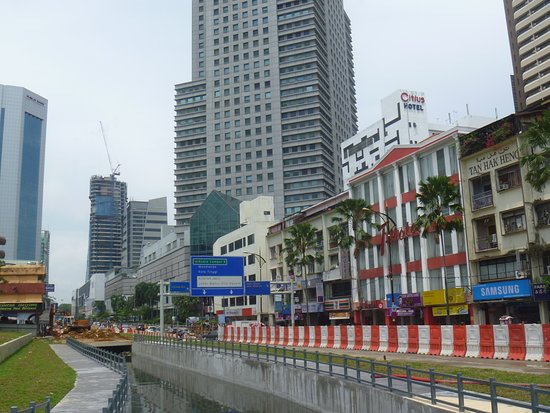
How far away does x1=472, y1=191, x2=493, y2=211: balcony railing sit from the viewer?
46219 millimetres

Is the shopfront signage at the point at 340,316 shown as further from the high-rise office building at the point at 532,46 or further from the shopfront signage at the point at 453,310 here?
the high-rise office building at the point at 532,46

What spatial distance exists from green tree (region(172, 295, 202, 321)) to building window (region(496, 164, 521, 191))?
95.4m

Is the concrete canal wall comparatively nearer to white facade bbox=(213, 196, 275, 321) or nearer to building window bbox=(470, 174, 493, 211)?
building window bbox=(470, 174, 493, 211)

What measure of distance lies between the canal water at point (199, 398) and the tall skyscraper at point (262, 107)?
103 m

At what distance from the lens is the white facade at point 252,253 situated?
9094 centimetres

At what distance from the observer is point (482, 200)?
47.0m

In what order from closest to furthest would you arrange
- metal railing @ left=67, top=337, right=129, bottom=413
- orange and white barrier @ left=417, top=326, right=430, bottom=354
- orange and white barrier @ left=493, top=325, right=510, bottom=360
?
1. metal railing @ left=67, top=337, right=129, bottom=413
2. orange and white barrier @ left=493, top=325, right=510, bottom=360
3. orange and white barrier @ left=417, top=326, right=430, bottom=354

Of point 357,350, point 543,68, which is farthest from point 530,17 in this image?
point 357,350

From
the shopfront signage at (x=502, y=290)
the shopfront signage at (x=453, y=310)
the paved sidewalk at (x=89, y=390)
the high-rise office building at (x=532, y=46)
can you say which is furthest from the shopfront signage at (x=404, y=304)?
the high-rise office building at (x=532, y=46)

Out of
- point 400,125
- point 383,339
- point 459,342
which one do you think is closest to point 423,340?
point 459,342

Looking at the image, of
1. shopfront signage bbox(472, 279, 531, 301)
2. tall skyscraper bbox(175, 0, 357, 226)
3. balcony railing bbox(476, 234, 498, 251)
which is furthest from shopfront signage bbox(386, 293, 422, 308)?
tall skyscraper bbox(175, 0, 357, 226)

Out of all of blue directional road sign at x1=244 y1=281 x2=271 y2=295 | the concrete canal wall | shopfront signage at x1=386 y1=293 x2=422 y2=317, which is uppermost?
blue directional road sign at x1=244 y1=281 x2=271 y2=295

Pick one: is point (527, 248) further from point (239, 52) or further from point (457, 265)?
point (239, 52)

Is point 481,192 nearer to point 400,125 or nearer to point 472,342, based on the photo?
point 472,342
